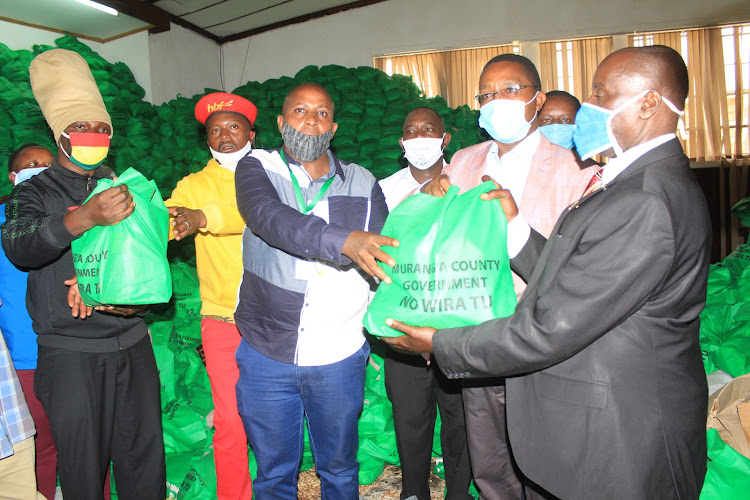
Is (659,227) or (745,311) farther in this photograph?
(745,311)

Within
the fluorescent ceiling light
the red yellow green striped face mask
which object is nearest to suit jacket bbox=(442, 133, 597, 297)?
the red yellow green striped face mask

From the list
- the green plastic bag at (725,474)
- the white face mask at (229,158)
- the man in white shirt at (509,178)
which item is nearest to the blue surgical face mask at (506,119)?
the man in white shirt at (509,178)

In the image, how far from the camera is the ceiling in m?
4.04

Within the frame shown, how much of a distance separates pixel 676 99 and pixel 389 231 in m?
0.73

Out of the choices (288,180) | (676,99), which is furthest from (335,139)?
(676,99)

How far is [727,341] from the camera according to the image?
2568 mm

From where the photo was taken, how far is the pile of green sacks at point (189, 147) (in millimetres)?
2586

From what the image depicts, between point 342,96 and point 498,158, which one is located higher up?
point 342,96

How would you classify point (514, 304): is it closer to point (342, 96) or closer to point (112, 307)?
point (112, 307)

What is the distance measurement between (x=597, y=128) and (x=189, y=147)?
3846mm

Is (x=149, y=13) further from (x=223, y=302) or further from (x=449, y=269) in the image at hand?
(x=449, y=269)

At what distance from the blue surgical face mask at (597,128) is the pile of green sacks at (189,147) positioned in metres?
1.43

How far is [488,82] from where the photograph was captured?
5.73 feet

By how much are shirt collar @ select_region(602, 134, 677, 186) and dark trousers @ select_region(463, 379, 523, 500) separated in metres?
0.74
